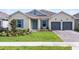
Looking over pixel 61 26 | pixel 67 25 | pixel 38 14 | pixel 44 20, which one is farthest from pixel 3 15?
pixel 67 25

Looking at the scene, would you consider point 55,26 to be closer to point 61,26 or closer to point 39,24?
point 61,26

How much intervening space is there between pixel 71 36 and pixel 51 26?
105 inches

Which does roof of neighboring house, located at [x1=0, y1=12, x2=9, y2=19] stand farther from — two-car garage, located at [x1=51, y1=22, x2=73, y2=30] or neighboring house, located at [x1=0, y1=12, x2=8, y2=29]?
two-car garage, located at [x1=51, y1=22, x2=73, y2=30]

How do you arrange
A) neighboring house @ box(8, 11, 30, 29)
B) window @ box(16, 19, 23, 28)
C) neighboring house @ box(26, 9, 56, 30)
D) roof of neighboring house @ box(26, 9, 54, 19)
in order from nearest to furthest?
roof of neighboring house @ box(26, 9, 54, 19) → neighboring house @ box(26, 9, 56, 30) → neighboring house @ box(8, 11, 30, 29) → window @ box(16, 19, 23, 28)

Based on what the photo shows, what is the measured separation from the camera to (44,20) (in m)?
14.6

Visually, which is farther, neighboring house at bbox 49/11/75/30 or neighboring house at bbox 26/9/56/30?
neighboring house at bbox 49/11/75/30

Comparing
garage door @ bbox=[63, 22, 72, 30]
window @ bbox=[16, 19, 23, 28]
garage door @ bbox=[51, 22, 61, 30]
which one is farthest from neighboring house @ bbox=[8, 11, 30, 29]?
garage door @ bbox=[63, 22, 72, 30]

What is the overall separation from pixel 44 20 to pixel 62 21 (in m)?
1.18

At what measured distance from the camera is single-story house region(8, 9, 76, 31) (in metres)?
14.1

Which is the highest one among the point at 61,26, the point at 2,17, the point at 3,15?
the point at 3,15
